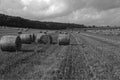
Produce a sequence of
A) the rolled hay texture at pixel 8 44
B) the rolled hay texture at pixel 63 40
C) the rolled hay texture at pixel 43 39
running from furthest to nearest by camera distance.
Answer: the rolled hay texture at pixel 43 39
the rolled hay texture at pixel 63 40
the rolled hay texture at pixel 8 44

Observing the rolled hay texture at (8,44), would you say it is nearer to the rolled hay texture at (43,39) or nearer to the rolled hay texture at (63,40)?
the rolled hay texture at (63,40)

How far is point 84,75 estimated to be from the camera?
326 inches

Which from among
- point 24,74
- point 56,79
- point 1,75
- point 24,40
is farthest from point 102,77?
point 24,40

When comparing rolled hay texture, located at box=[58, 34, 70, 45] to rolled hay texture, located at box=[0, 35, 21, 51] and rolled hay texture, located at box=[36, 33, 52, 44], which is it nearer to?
rolled hay texture, located at box=[36, 33, 52, 44]

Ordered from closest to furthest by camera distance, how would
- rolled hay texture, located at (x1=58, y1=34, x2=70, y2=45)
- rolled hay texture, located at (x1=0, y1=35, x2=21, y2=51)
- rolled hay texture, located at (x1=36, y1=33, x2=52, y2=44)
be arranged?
rolled hay texture, located at (x1=0, y1=35, x2=21, y2=51)
rolled hay texture, located at (x1=58, y1=34, x2=70, y2=45)
rolled hay texture, located at (x1=36, y1=33, x2=52, y2=44)

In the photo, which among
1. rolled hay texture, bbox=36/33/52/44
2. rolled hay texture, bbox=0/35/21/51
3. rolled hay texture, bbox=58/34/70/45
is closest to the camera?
rolled hay texture, bbox=0/35/21/51

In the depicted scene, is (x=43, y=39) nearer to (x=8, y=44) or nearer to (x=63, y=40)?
(x=63, y=40)

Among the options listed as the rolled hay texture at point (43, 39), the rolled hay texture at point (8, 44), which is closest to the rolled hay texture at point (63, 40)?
the rolled hay texture at point (43, 39)

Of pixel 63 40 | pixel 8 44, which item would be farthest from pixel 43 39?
pixel 8 44

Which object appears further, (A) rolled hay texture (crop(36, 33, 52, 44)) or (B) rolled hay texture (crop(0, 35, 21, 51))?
(A) rolled hay texture (crop(36, 33, 52, 44))

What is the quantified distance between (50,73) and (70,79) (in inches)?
51.2

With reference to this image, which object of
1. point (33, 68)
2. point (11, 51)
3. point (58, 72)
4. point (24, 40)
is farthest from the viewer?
point (24, 40)

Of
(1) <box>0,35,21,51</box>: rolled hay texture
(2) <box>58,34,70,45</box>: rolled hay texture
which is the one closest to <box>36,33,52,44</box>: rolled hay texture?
(2) <box>58,34,70,45</box>: rolled hay texture

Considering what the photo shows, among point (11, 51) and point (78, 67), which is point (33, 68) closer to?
point (78, 67)
